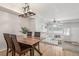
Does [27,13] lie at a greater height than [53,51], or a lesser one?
greater

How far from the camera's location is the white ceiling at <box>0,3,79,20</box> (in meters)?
1.61

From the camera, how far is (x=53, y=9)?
5.61 ft

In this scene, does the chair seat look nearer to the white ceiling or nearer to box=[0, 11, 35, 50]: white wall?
box=[0, 11, 35, 50]: white wall

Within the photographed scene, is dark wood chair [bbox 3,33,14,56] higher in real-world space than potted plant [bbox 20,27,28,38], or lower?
lower

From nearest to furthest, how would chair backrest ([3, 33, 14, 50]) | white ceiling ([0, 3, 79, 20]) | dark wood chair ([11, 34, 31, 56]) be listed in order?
1. white ceiling ([0, 3, 79, 20])
2. dark wood chair ([11, 34, 31, 56])
3. chair backrest ([3, 33, 14, 50])

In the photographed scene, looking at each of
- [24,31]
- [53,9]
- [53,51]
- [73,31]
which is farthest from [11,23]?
[73,31]

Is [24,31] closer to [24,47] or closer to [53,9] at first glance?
[24,47]

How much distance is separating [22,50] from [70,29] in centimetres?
114

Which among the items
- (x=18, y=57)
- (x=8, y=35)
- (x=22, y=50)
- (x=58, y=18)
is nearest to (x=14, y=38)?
(x=8, y=35)

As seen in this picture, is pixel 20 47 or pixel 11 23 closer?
pixel 20 47

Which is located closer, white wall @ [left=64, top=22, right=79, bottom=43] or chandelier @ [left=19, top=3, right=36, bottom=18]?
white wall @ [left=64, top=22, right=79, bottom=43]

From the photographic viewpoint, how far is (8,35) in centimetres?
188

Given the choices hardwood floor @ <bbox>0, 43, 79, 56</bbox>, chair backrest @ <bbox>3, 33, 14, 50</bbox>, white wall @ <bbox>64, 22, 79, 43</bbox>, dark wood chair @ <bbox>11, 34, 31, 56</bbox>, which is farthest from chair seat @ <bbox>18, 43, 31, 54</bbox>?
white wall @ <bbox>64, 22, 79, 43</bbox>

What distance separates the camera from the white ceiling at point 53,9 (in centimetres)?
161
